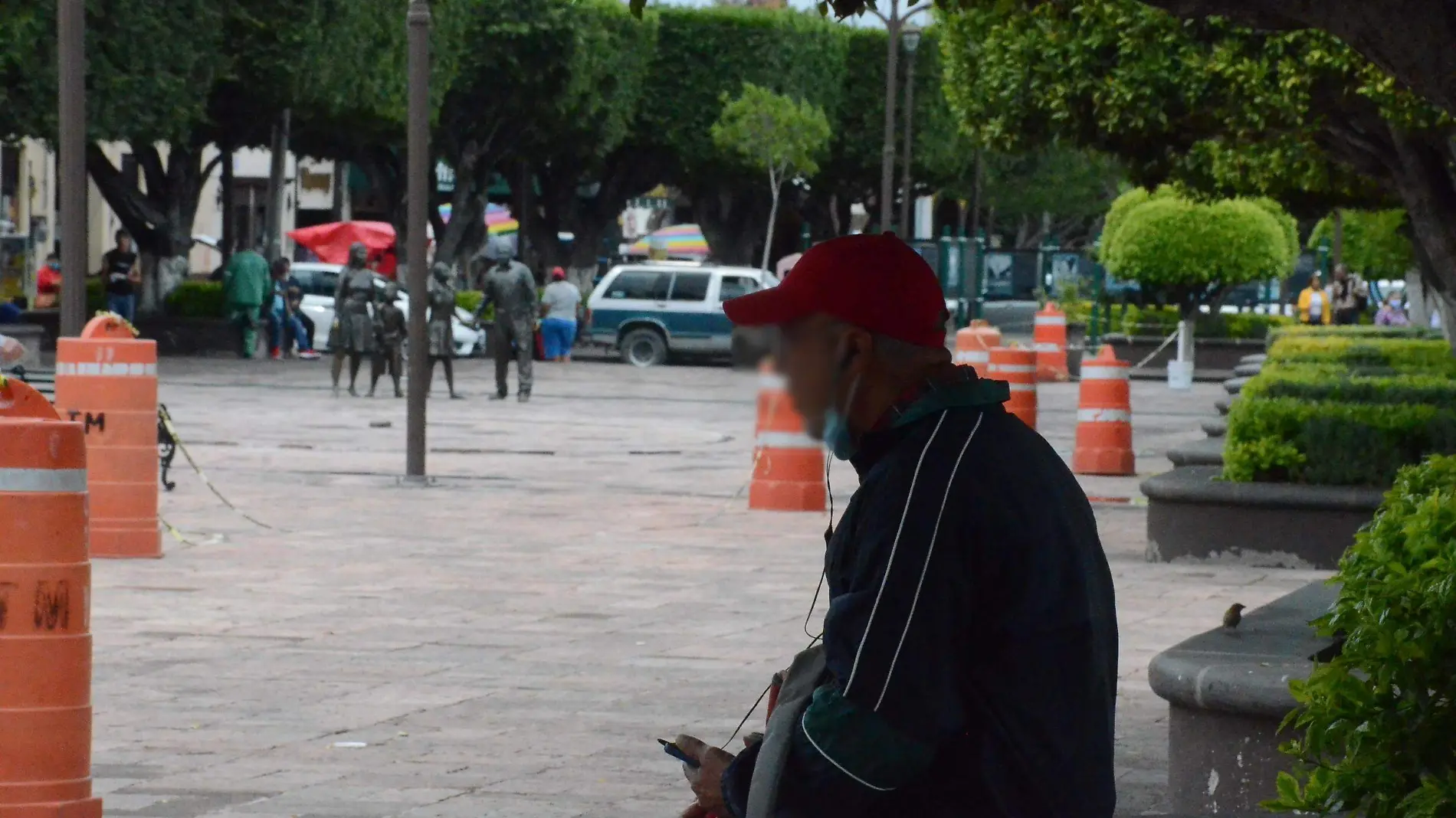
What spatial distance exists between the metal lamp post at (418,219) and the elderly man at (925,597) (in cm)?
1236

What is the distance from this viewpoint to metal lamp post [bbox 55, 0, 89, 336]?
12.0 metres

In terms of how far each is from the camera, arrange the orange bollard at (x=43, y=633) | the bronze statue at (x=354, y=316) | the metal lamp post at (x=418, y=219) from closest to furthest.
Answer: the orange bollard at (x=43, y=633) → the metal lamp post at (x=418, y=219) → the bronze statue at (x=354, y=316)

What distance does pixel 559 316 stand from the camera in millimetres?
34562

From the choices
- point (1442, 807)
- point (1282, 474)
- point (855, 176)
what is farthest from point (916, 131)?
point (1442, 807)

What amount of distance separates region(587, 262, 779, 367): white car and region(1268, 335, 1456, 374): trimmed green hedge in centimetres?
1762

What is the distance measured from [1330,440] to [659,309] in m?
26.0

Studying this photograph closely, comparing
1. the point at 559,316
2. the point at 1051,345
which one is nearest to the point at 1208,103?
the point at 1051,345

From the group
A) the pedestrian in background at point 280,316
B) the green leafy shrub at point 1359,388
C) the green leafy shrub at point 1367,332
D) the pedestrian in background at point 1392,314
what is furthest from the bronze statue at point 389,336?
the pedestrian in background at point 1392,314

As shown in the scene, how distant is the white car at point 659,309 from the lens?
36938mm

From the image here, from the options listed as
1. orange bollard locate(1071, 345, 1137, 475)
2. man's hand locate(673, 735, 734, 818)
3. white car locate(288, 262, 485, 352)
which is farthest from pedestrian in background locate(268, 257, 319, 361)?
man's hand locate(673, 735, 734, 818)

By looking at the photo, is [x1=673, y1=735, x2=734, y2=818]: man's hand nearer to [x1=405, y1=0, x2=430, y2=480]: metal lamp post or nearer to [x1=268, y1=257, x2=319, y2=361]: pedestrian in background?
[x1=405, y1=0, x2=430, y2=480]: metal lamp post

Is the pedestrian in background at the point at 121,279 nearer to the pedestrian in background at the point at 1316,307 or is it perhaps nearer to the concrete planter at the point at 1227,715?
the pedestrian in background at the point at 1316,307

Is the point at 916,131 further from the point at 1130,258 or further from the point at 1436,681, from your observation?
the point at 1436,681

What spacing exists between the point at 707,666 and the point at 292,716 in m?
1.77
